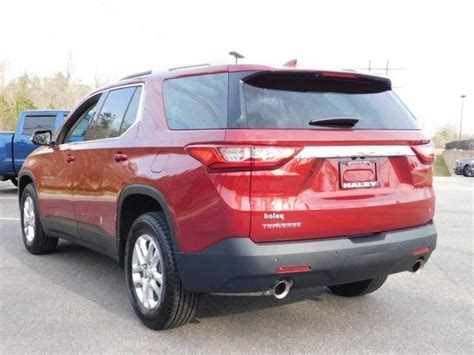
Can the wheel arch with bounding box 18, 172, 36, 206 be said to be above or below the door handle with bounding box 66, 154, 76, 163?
below

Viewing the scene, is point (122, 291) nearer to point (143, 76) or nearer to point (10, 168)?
point (143, 76)

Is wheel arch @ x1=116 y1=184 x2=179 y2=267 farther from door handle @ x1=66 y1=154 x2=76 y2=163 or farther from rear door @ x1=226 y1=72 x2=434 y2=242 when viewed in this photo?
door handle @ x1=66 y1=154 x2=76 y2=163

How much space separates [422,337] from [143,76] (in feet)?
9.69

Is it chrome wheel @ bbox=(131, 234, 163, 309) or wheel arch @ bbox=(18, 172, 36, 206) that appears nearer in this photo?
chrome wheel @ bbox=(131, 234, 163, 309)

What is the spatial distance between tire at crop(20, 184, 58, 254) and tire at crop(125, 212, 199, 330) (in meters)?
2.42

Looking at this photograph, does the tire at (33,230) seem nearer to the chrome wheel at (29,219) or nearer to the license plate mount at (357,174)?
the chrome wheel at (29,219)

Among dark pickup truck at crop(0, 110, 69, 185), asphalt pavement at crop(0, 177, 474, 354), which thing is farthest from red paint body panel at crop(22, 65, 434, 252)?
dark pickup truck at crop(0, 110, 69, 185)

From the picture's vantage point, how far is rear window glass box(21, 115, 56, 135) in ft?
41.4

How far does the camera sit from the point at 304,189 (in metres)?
3.24

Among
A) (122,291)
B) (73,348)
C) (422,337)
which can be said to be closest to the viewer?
(73,348)

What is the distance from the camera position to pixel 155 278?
381cm

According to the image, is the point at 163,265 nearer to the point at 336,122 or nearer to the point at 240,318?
the point at 240,318

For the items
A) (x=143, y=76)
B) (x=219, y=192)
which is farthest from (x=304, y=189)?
(x=143, y=76)

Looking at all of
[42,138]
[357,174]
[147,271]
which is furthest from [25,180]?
[357,174]
